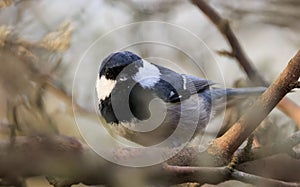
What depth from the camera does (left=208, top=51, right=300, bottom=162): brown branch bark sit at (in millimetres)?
779

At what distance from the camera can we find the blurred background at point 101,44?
1.16m

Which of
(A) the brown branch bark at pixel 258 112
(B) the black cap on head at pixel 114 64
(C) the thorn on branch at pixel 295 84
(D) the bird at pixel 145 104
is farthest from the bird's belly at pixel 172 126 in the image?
(C) the thorn on branch at pixel 295 84

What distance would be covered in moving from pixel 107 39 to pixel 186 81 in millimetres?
272

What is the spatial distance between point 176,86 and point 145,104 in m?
0.24

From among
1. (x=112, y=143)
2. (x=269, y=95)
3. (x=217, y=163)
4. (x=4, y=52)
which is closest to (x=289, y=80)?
(x=269, y=95)

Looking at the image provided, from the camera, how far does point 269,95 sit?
31.4 inches

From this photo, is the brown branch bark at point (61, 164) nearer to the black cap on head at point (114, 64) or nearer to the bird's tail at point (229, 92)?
the black cap on head at point (114, 64)

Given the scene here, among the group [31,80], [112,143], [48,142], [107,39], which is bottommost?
[48,142]

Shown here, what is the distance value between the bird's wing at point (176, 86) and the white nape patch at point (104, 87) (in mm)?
121

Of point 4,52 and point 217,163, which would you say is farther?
point 4,52

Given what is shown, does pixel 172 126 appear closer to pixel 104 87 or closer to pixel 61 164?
pixel 104 87

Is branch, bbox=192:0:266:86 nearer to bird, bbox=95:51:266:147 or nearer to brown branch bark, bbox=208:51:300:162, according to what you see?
bird, bbox=95:51:266:147

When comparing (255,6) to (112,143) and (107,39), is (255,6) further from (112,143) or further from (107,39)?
(112,143)

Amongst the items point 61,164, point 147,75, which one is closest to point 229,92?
point 147,75
